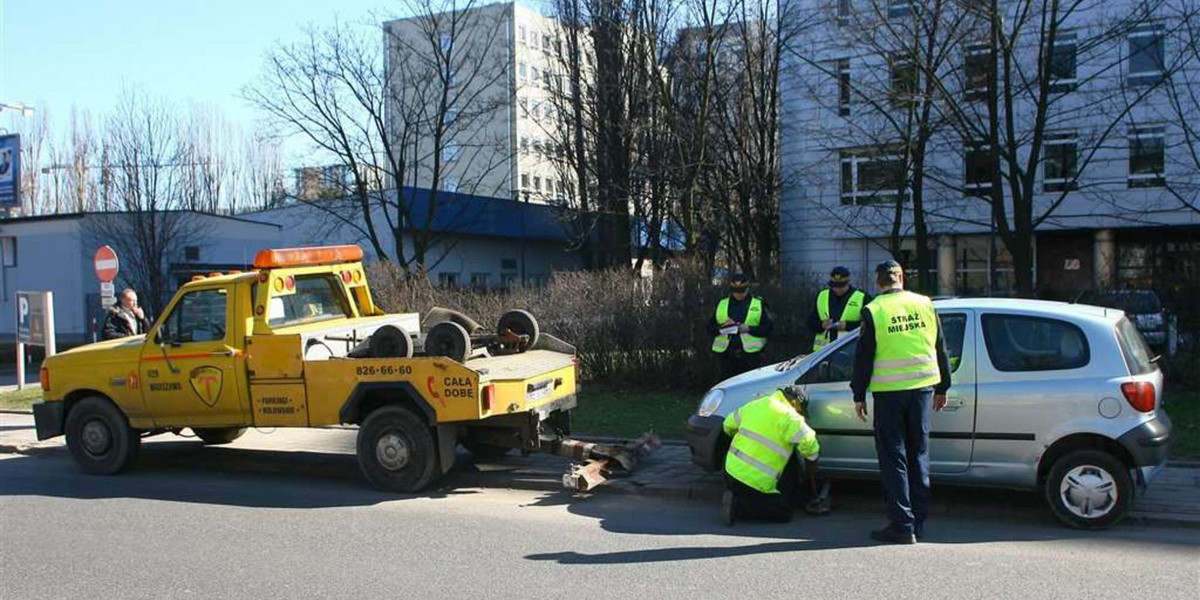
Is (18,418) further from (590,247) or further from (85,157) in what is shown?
(85,157)

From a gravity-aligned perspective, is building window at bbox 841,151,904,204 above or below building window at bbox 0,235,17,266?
above

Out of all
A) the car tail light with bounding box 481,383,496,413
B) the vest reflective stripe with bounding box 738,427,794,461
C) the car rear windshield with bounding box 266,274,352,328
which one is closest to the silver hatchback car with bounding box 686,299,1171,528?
the vest reflective stripe with bounding box 738,427,794,461

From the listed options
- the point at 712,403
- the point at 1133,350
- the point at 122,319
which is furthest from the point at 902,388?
the point at 122,319

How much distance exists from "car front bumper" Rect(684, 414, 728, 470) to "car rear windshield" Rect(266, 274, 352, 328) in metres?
4.01

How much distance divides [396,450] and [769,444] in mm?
3361

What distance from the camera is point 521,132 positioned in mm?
55062

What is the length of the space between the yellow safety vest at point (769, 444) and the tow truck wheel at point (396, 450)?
2.78 metres

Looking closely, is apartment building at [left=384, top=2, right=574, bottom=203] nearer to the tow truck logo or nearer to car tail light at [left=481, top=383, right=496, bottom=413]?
the tow truck logo

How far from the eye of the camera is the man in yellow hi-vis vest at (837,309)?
902cm

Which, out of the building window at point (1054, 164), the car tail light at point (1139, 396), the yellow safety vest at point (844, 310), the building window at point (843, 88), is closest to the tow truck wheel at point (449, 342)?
the yellow safety vest at point (844, 310)

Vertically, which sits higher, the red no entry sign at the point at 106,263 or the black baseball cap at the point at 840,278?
the red no entry sign at the point at 106,263

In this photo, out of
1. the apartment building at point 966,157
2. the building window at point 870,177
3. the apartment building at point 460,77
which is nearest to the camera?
the apartment building at point 966,157

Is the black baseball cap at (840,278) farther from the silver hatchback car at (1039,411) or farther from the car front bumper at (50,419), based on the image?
the car front bumper at (50,419)

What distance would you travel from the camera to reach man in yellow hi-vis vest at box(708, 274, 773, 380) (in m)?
9.95
